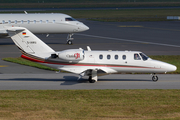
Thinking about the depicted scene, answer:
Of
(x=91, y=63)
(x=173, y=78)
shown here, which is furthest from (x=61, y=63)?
(x=173, y=78)

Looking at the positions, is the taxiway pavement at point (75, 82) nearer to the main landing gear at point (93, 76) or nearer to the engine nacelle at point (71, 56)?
the main landing gear at point (93, 76)

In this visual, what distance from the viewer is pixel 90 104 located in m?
17.1

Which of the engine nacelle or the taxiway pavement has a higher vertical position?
the engine nacelle

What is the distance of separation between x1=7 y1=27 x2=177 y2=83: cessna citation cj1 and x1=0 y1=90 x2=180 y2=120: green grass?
9.92ft

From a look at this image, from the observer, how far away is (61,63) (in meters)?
22.8

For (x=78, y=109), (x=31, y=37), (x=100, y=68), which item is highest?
(x=31, y=37)

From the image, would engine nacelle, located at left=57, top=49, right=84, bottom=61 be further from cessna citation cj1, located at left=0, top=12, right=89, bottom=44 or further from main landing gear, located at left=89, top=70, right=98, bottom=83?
cessna citation cj1, located at left=0, top=12, right=89, bottom=44

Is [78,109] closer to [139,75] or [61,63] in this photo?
[61,63]

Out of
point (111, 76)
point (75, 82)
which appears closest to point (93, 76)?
point (75, 82)

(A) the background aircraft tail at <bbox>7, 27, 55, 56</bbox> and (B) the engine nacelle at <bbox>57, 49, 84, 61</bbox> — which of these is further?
(A) the background aircraft tail at <bbox>7, 27, 55, 56</bbox>

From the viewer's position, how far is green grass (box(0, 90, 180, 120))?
1504cm

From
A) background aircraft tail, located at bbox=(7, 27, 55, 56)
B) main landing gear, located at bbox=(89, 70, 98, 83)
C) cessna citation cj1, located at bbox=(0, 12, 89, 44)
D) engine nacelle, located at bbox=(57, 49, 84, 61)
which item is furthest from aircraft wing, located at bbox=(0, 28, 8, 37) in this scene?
main landing gear, located at bbox=(89, 70, 98, 83)

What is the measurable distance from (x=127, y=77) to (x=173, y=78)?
→ 3518 mm

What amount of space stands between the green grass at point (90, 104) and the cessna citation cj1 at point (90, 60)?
9.92 feet
